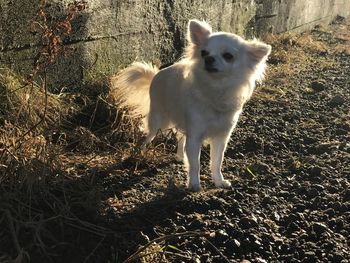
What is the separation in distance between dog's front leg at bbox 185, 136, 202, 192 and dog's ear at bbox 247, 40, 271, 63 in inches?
26.5

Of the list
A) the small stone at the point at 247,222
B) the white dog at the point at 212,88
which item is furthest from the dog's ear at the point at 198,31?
the small stone at the point at 247,222

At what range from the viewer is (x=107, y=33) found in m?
4.89

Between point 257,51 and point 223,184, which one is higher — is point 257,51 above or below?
above

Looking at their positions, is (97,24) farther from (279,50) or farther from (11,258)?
(279,50)

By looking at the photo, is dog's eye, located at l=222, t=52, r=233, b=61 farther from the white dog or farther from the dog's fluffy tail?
the dog's fluffy tail

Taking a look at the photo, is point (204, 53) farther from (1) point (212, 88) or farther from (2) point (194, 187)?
(2) point (194, 187)

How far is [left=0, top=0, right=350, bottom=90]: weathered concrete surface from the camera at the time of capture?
4.00 metres

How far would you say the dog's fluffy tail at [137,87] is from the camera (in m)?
4.33

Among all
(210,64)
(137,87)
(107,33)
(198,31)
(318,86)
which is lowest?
(318,86)

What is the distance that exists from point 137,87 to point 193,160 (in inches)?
46.4

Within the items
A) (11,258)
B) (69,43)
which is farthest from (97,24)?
(11,258)

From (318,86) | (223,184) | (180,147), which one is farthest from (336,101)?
(223,184)

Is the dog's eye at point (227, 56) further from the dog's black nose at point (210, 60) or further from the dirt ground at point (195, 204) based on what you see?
the dirt ground at point (195, 204)

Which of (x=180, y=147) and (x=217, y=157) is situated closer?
(x=217, y=157)
